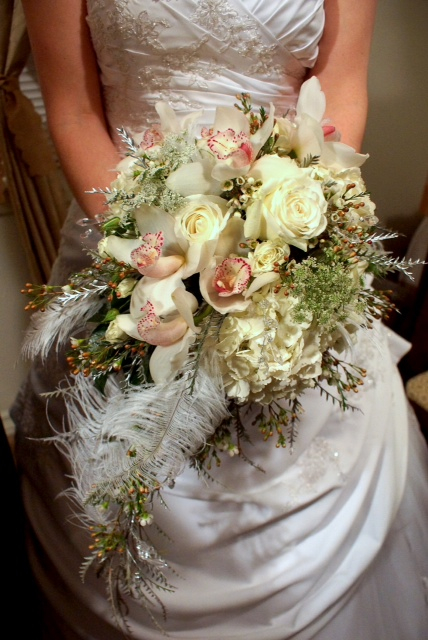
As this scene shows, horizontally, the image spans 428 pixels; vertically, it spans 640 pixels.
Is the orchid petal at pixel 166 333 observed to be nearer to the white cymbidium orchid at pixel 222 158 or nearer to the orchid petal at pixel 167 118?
the white cymbidium orchid at pixel 222 158

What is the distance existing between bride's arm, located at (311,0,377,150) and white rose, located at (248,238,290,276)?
550 mm

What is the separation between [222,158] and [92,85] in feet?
1.86

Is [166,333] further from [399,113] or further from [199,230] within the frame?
[399,113]

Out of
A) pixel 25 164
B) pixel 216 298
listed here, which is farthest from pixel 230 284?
pixel 25 164

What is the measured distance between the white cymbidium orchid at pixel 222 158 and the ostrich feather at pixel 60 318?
186 mm

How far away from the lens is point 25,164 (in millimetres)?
1347

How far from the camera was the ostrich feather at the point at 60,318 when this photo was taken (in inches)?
26.0

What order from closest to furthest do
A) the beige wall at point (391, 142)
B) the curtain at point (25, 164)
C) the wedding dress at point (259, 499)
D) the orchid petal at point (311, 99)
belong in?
the orchid petal at point (311, 99) < the wedding dress at point (259, 499) < the curtain at point (25, 164) < the beige wall at point (391, 142)

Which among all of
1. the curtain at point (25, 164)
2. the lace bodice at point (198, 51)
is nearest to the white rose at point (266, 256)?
the lace bodice at point (198, 51)

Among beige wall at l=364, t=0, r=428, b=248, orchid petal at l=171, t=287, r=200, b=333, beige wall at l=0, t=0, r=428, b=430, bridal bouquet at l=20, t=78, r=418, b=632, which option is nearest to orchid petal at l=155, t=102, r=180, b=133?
bridal bouquet at l=20, t=78, r=418, b=632

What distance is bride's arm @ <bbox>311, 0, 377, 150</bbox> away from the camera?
969 mm

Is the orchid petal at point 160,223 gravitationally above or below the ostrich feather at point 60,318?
above

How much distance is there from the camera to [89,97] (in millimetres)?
980

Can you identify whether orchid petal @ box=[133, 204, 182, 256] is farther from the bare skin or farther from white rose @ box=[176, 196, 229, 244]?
the bare skin
